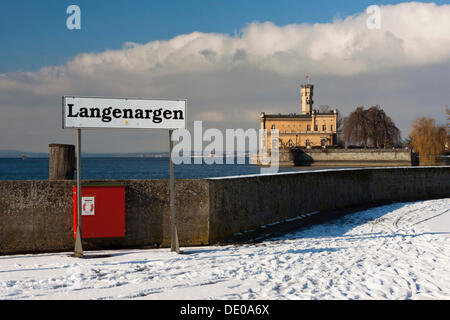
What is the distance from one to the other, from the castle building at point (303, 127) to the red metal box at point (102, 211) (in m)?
147

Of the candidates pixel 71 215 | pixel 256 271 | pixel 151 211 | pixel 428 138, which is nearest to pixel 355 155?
pixel 428 138

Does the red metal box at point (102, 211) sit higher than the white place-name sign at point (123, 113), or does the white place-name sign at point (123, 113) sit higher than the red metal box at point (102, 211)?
the white place-name sign at point (123, 113)

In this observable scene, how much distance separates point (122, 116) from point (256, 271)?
4.18 meters

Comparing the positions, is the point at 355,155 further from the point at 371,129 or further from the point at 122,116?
the point at 122,116

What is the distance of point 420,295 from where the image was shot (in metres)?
6.16

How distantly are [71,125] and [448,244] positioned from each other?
28.8 ft

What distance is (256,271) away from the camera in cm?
751

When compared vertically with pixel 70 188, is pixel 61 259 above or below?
below

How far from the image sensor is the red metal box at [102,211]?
30.2ft

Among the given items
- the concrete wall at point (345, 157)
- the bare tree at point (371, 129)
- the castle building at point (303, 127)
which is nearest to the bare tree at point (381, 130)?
the bare tree at point (371, 129)

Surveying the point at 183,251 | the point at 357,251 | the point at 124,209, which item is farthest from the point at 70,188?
the point at 357,251

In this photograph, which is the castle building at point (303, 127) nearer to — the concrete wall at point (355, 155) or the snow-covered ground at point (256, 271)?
the concrete wall at point (355, 155)
